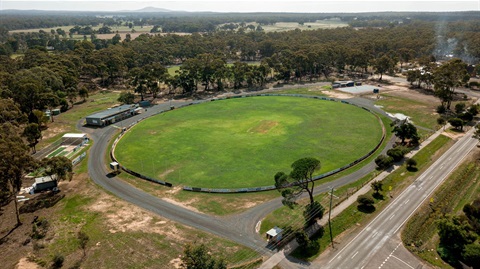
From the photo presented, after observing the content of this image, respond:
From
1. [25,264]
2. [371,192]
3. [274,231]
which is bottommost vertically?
[25,264]

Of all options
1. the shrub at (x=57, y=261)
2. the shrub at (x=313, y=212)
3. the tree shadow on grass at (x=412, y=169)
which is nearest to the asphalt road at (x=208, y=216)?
the shrub at (x=313, y=212)

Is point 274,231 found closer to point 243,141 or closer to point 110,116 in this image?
point 243,141

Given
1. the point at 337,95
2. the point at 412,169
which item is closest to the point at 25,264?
the point at 412,169

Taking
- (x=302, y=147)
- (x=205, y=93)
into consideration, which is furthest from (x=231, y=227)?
(x=205, y=93)

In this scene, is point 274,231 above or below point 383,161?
below

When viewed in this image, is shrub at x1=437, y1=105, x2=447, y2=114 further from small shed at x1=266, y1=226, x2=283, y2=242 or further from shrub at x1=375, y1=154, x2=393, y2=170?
small shed at x1=266, y1=226, x2=283, y2=242

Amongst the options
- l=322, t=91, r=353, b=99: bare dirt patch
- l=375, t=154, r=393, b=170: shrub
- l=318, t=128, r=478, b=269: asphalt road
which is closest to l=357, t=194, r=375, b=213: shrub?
l=318, t=128, r=478, b=269: asphalt road

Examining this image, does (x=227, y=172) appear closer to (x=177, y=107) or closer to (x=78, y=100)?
(x=177, y=107)
